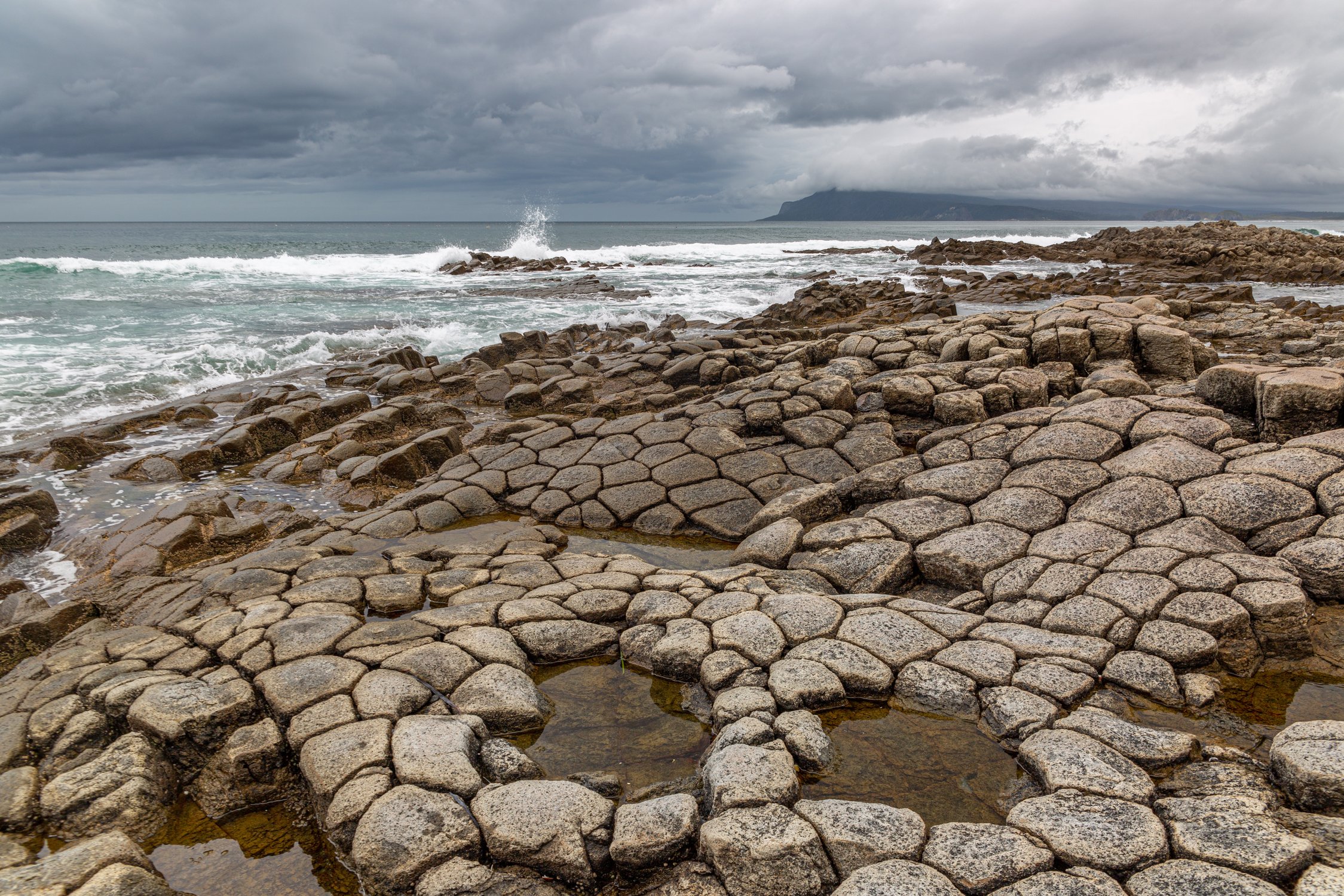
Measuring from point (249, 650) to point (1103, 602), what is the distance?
4.48 meters

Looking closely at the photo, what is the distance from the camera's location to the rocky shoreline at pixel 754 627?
2572 millimetres

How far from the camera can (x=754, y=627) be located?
3.87 m

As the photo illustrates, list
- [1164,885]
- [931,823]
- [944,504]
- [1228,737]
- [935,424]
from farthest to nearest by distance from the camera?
[935,424] < [944,504] < [1228,737] < [931,823] < [1164,885]

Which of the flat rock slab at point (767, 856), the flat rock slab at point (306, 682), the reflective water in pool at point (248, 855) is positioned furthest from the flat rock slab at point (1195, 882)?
the flat rock slab at point (306, 682)

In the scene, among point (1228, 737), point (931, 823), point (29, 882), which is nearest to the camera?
point (29, 882)

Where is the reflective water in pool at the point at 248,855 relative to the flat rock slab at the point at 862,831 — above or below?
below

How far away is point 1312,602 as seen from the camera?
12.5ft

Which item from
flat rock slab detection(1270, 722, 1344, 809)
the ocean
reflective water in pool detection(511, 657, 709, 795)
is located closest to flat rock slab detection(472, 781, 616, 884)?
reflective water in pool detection(511, 657, 709, 795)

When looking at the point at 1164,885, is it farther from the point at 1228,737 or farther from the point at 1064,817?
the point at 1228,737

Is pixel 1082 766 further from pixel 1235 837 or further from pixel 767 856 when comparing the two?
pixel 767 856

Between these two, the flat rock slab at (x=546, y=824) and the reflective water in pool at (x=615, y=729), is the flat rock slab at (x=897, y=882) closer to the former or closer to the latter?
the flat rock slab at (x=546, y=824)

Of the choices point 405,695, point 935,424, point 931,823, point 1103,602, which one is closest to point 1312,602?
point 1103,602

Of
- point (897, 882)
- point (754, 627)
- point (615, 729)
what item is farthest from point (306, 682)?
point (897, 882)

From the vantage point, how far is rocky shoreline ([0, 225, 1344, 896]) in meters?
2.57
